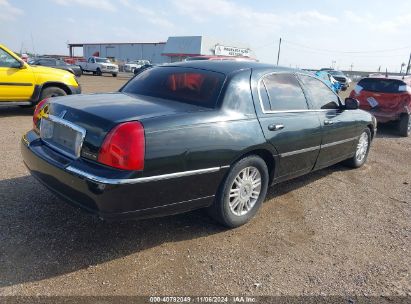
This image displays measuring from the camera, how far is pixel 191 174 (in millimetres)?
2945

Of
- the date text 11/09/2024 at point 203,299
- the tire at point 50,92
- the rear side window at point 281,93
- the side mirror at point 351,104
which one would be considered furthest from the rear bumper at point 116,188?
the tire at point 50,92

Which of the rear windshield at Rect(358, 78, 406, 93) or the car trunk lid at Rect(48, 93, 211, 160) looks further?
the rear windshield at Rect(358, 78, 406, 93)

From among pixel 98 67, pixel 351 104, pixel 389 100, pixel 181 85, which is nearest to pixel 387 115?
pixel 389 100

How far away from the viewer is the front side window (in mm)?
7613

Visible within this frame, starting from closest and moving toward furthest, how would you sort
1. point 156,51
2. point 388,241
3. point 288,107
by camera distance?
point 388,241, point 288,107, point 156,51

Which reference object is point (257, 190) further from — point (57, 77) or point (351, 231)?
point (57, 77)

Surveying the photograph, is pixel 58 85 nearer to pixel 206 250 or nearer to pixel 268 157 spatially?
pixel 268 157

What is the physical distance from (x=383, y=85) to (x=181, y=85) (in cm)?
780

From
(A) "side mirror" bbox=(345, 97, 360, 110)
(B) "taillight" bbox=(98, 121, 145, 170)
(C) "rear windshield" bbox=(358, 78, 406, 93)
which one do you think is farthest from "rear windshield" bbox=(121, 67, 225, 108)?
(C) "rear windshield" bbox=(358, 78, 406, 93)

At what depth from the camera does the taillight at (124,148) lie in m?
2.62

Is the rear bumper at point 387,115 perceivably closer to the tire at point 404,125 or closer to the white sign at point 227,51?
the tire at point 404,125

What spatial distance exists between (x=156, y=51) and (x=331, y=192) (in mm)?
58346

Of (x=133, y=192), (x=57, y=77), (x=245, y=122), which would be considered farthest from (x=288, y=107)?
(x=57, y=77)

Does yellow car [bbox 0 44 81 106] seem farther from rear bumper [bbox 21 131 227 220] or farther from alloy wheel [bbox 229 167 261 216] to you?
alloy wheel [bbox 229 167 261 216]
